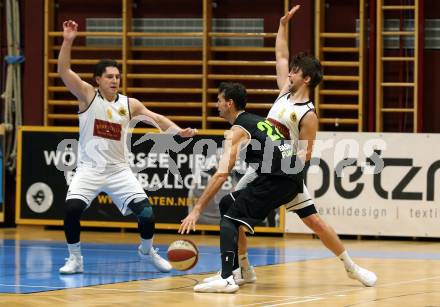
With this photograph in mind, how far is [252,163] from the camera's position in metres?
9.09

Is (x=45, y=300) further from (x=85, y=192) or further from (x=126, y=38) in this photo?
(x=126, y=38)

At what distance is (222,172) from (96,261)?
3.13 metres

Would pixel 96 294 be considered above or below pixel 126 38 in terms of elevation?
below

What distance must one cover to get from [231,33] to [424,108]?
3.03 meters

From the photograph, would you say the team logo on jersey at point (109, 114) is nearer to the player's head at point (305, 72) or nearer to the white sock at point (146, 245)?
the white sock at point (146, 245)

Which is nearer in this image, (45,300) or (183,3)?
(45,300)

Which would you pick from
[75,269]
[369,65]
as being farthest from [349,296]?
→ [369,65]

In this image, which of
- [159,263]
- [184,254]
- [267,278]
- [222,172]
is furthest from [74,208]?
[222,172]

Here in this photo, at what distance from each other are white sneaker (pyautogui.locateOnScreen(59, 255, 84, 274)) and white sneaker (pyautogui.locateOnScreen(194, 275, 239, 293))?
1.85 metres

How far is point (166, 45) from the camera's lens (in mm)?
16078

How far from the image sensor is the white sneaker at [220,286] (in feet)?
28.5

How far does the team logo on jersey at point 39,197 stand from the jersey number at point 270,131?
687 centimetres

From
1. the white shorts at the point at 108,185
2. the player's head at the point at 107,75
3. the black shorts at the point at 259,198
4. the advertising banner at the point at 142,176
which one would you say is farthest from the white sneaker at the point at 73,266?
the advertising banner at the point at 142,176

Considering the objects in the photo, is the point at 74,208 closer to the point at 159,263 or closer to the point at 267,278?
the point at 159,263
